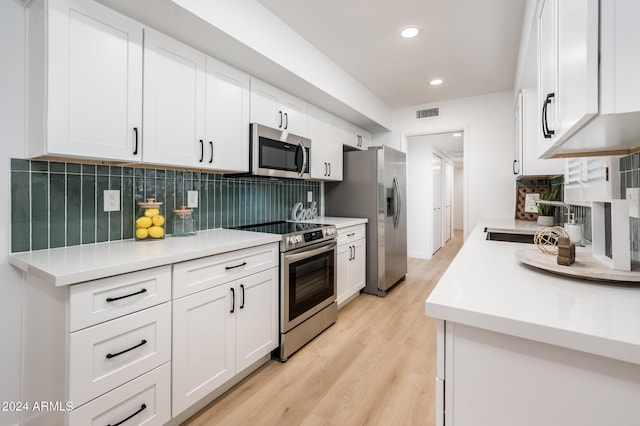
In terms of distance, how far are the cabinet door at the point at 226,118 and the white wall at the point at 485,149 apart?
10.0 feet

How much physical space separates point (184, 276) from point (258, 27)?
1.72m

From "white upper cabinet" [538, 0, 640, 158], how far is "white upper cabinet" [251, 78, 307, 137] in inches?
75.4

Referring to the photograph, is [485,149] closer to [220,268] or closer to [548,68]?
[548,68]

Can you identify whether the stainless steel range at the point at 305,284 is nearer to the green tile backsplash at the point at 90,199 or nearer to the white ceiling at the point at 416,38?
the green tile backsplash at the point at 90,199

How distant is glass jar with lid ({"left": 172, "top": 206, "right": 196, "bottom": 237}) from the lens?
2.09 meters

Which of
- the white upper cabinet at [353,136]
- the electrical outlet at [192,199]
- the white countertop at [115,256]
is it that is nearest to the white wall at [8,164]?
the white countertop at [115,256]

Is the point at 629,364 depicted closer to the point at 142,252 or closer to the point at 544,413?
the point at 544,413

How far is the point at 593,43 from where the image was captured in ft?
2.25

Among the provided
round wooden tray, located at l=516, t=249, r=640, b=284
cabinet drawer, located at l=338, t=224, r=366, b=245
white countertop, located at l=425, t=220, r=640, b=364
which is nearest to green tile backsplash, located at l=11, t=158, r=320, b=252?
cabinet drawer, located at l=338, t=224, r=366, b=245

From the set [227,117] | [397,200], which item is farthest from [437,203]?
[227,117]

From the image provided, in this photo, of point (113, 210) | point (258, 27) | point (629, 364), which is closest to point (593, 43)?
point (629, 364)

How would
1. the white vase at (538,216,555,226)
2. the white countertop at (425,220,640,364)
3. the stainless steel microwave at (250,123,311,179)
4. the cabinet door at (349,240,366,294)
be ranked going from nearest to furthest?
the white countertop at (425,220,640,364) → the stainless steel microwave at (250,123,311,179) → the white vase at (538,216,555,226) → the cabinet door at (349,240,366,294)

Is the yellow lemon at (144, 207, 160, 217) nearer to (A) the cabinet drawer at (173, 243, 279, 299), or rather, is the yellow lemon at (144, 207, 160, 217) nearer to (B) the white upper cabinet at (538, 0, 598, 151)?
(A) the cabinet drawer at (173, 243, 279, 299)

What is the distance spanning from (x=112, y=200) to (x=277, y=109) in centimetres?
147
